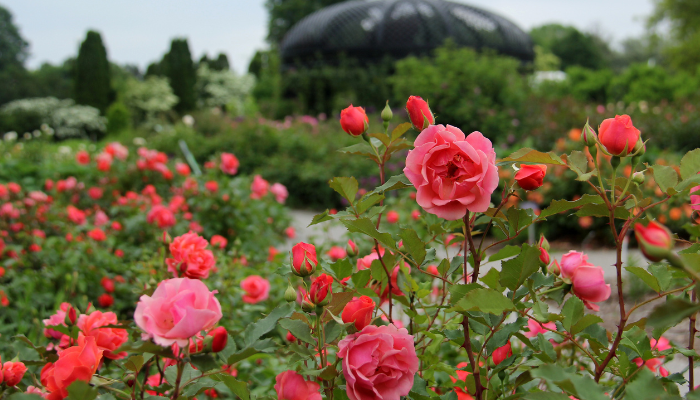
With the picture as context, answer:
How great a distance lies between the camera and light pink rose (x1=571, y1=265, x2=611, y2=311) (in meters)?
0.64

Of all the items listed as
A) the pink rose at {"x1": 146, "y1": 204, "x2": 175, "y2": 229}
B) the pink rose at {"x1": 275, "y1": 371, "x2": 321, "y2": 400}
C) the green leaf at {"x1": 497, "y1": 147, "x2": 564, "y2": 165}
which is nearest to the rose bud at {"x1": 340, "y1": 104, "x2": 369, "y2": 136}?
the green leaf at {"x1": 497, "y1": 147, "x2": 564, "y2": 165}

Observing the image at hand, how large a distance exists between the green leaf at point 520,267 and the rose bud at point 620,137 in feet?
0.48

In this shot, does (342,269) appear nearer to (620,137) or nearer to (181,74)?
(620,137)

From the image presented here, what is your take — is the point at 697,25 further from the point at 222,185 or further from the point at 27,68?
the point at 27,68

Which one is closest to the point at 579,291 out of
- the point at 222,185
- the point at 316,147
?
the point at 222,185

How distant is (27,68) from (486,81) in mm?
27992

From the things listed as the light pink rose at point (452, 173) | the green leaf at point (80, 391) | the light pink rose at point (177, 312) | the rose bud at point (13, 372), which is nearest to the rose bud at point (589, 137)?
the light pink rose at point (452, 173)

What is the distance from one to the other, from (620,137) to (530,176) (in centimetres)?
10

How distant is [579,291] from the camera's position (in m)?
0.65

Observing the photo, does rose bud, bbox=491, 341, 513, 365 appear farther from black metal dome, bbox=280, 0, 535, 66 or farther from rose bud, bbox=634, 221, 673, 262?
black metal dome, bbox=280, 0, 535, 66

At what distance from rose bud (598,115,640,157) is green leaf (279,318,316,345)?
40 centimetres

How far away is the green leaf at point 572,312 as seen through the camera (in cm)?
56

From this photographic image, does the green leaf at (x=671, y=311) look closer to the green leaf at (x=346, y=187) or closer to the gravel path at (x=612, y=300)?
the green leaf at (x=346, y=187)

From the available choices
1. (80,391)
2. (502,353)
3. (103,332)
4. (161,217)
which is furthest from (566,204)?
(161,217)
